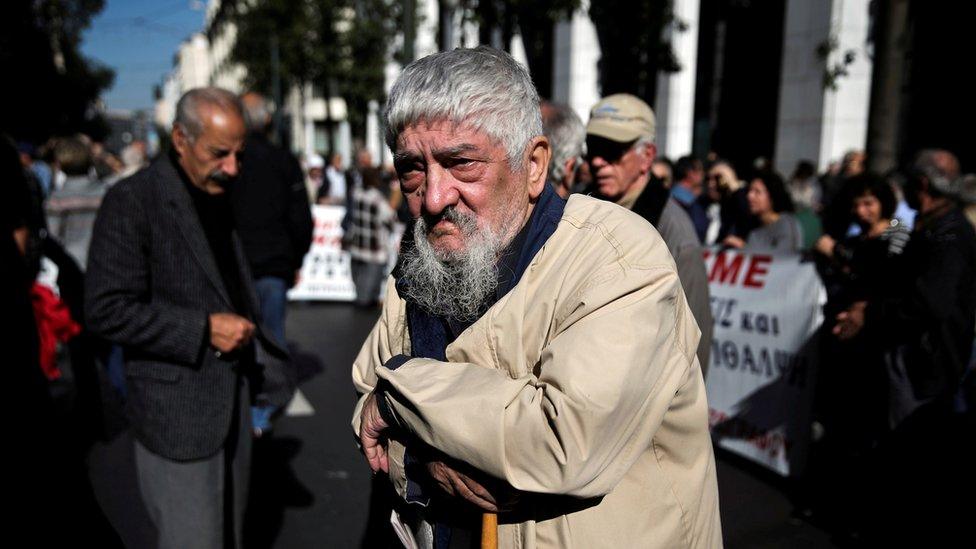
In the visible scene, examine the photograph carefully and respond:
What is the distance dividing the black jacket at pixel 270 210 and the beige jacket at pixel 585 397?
356cm

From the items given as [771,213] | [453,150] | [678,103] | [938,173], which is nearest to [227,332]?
[453,150]

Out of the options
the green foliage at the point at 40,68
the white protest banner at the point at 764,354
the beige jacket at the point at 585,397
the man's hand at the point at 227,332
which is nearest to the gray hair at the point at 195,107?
the man's hand at the point at 227,332

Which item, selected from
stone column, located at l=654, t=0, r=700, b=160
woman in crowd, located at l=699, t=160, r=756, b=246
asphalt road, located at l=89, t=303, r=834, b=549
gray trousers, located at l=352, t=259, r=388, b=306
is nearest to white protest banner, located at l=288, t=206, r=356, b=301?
gray trousers, located at l=352, t=259, r=388, b=306

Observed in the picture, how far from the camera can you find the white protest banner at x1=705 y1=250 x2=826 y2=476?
444 cm

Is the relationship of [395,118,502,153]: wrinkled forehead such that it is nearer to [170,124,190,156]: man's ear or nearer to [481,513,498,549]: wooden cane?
[481,513,498,549]: wooden cane

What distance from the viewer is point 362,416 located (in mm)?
1523

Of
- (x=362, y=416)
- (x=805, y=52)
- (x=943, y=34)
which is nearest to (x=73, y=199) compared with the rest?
(x=362, y=416)

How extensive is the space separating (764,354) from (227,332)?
3.46 meters

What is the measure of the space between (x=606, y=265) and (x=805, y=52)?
10206 mm

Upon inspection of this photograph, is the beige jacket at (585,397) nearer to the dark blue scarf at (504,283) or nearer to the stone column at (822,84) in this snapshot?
the dark blue scarf at (504,283)

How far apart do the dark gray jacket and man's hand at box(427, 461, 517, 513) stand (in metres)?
1.35

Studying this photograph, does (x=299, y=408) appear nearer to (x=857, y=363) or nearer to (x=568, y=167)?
(x=568, y=167)

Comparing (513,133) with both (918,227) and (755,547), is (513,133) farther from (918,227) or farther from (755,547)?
(918,227)

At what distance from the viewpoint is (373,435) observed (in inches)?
58.2
